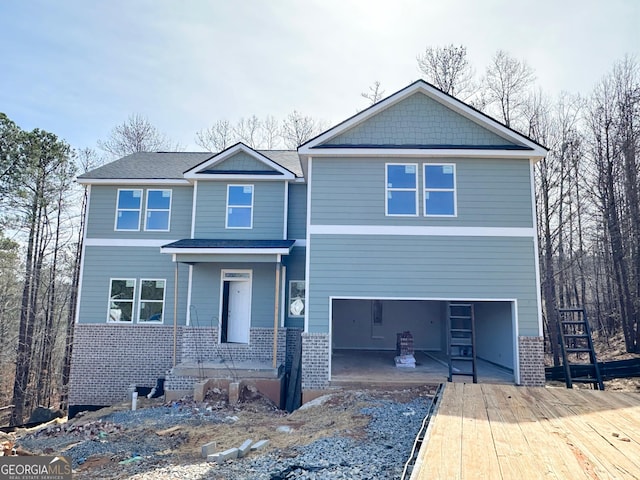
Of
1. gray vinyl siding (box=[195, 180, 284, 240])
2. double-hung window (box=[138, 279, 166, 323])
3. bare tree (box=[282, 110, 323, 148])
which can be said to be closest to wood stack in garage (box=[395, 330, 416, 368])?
gray vinyl siding (box=[195, 180, 284, 240])

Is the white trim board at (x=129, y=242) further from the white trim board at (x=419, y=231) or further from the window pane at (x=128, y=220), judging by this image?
the white trim board at (x=419, y=231)

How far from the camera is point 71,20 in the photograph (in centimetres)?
897

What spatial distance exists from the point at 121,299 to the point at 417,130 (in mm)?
10303

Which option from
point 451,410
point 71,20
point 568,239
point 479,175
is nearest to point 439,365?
point 479,175

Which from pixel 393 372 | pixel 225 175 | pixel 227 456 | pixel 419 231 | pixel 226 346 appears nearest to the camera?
pixel 227 456

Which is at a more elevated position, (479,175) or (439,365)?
(479,175)

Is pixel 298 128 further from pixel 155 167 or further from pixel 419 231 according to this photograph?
pixel 419 231

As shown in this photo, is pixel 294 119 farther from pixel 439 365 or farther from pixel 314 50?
pixel 439 365

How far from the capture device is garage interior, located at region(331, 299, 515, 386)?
935 cm

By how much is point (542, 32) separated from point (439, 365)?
917cm

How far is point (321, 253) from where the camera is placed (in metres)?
9.13

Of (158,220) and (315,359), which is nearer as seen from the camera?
(315,359)

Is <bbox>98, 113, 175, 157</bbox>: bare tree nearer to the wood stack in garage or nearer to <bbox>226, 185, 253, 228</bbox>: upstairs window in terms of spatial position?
<bbox>226, 185, 253, 228</bbox>: upstairs window

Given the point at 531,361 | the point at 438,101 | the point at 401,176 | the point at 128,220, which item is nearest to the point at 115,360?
the point at 128,220
